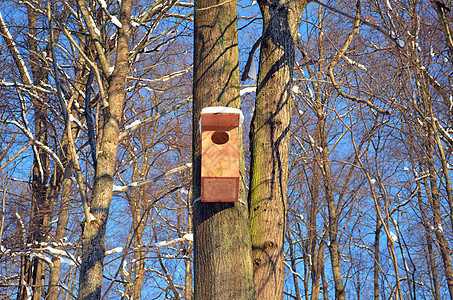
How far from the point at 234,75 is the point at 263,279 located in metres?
1.17

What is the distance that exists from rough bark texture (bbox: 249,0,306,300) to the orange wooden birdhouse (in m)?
0.18

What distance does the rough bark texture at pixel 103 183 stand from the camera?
4195 mm

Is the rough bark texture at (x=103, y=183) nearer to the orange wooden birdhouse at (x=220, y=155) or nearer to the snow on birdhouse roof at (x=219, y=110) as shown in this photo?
the orange wooden birdhouse at (x=220, y=155)

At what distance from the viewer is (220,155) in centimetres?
245

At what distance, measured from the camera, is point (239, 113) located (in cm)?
242

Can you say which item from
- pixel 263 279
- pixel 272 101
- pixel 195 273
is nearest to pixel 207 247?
pixel 195 273

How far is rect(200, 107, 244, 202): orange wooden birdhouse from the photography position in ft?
7.55

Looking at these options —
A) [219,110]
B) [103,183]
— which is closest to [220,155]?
[219,110]

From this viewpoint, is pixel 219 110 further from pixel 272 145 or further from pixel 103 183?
pixel 103 183

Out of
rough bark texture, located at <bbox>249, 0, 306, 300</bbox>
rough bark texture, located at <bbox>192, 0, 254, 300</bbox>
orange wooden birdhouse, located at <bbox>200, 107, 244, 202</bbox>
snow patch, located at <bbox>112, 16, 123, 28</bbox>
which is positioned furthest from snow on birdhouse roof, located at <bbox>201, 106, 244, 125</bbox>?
snow patch, located at <bbox>112, 16, 123, 28</bbox>

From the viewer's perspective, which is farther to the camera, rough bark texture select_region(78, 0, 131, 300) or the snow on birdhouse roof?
rough bark texture select_region(78, 0, 131, 300)

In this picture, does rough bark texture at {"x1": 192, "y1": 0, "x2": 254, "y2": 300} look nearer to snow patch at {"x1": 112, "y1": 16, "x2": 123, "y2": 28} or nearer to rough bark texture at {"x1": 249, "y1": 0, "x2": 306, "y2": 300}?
rough bark texture at {"x1": 249, "y1": 0, "x2": 306, "y2": 300}

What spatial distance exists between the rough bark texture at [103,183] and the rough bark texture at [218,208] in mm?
2190

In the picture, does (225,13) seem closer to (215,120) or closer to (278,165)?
(215,120)
